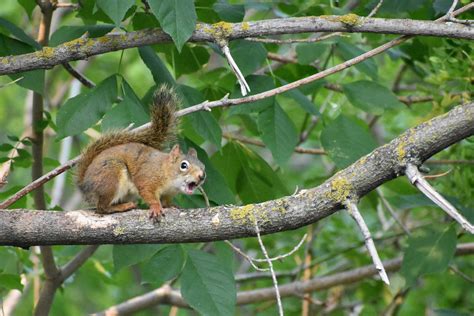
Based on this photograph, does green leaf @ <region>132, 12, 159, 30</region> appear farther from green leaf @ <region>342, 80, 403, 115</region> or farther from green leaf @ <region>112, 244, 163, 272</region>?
green leaf @ <region>342, 80, 403, 115</region>

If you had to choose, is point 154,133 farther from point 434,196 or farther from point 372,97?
point 434,196

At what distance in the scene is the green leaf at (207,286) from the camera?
10.2ft

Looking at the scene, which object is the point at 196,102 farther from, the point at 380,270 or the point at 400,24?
the point at 380,270

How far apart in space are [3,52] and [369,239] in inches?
66.9

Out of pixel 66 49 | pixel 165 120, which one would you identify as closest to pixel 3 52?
pixel 66 49

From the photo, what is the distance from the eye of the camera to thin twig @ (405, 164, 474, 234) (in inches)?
85.8

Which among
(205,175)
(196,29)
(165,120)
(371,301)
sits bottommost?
(371,301)

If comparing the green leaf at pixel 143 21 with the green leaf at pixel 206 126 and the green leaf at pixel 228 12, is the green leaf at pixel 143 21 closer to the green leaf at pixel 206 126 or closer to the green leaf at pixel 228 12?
the green leaf at pixel 228 12

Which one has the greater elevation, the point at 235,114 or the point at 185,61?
the point at 185,61

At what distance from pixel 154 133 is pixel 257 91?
17.1 inches

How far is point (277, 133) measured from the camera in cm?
346

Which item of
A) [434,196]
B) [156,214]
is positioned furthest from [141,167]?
[434,196]

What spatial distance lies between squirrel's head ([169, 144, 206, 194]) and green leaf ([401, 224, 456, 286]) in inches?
43.3

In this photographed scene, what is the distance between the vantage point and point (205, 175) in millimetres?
3367
